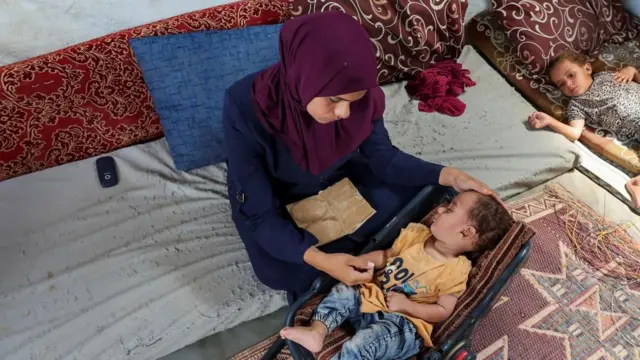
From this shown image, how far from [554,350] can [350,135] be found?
82 centimetres

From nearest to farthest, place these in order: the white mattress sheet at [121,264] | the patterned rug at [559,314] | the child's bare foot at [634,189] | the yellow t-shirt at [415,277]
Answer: the yellow t-shirt at [415,277], the white mattress sheet at [121,264], the patterned rug at [559,314], the child's bare foot at [634,189]

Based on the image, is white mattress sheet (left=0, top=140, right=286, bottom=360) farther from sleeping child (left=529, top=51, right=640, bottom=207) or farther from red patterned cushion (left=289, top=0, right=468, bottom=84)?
sleeping child (left=529, top=51, right=640, bottom=207)

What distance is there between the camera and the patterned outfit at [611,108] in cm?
185

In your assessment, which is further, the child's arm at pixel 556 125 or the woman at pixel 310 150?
the child's arm at pixel 556 125

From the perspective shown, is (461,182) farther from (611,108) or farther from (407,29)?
(611,108)

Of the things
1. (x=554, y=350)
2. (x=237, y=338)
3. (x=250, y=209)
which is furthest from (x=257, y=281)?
(x=554, y=350)

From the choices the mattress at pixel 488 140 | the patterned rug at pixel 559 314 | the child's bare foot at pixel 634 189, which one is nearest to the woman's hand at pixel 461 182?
the patterned rug at pixel 559 314

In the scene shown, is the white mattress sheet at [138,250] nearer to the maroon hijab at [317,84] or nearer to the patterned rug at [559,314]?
the patterned rug at [559,314]

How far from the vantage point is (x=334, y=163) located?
4.21 ft

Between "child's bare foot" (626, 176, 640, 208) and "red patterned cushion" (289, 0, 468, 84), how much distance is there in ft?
2.48

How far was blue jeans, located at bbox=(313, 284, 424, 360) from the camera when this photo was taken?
1.11 m

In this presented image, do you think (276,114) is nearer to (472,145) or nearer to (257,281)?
(257,281)

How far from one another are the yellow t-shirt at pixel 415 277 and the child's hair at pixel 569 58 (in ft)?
3.56

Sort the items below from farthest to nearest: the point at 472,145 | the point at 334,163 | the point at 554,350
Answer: the point at 472,145 < the point at 554,350 < the point at 334,163
